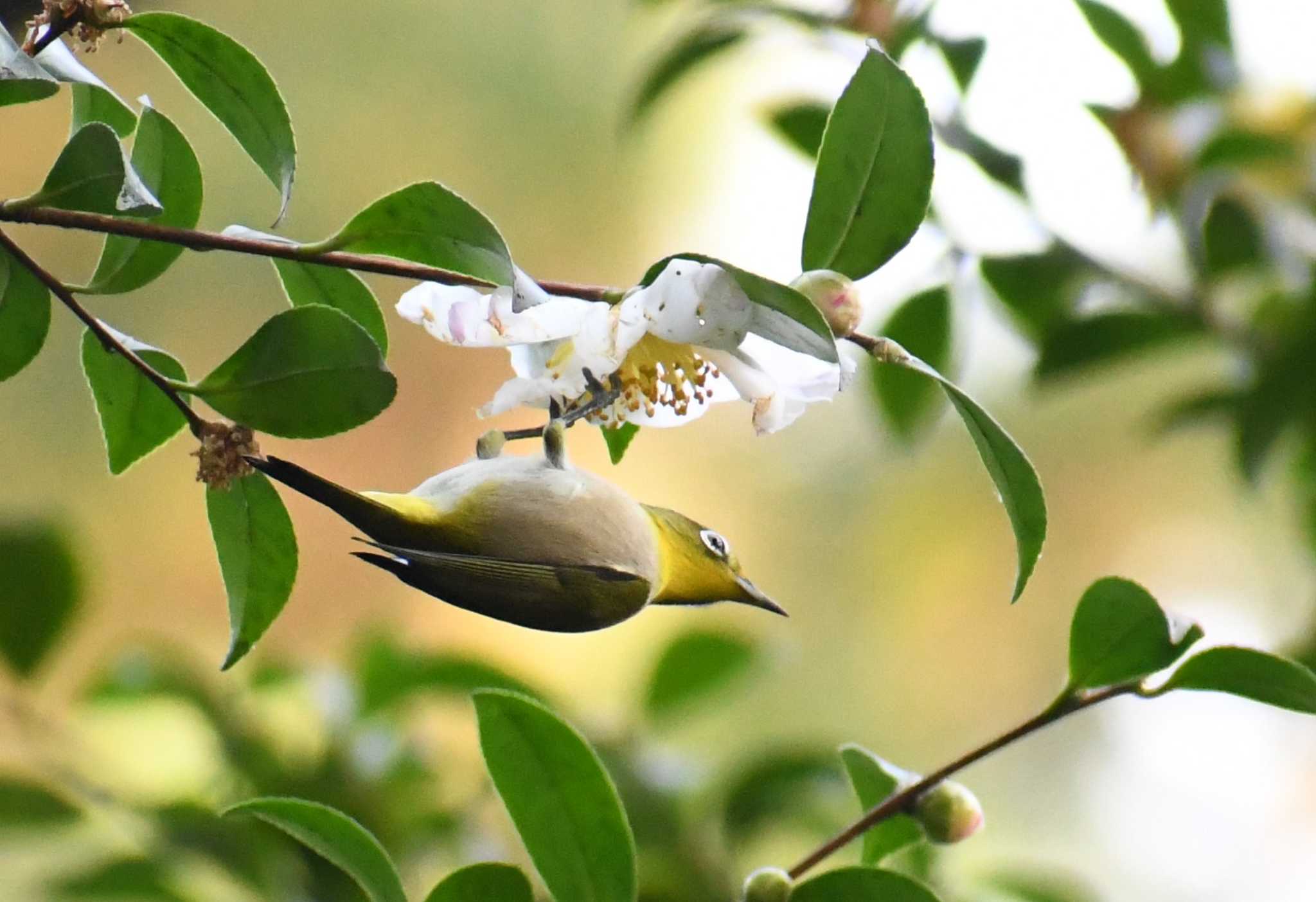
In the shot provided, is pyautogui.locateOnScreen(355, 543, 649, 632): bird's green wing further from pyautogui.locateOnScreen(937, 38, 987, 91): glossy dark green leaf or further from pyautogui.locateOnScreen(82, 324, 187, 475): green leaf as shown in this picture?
pyautogui.locateOnScreen(937, 38, 987, 91): glossy dark green leaf

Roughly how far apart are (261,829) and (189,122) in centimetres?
174

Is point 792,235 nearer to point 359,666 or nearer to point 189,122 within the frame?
point 359,666

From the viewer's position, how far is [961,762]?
440mm

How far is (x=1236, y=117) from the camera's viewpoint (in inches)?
47.4

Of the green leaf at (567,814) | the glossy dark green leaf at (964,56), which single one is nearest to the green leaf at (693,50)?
the glossy dark green leaf at (964,56)

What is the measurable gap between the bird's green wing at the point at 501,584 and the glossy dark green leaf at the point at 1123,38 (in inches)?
30.3

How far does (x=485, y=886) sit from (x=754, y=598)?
148 millimetres

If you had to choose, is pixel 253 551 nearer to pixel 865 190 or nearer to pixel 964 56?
pixel 865 190

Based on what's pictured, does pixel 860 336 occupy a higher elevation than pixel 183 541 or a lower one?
lower

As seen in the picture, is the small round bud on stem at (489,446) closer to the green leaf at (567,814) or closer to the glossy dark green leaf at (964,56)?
the green leaf at (567,814)

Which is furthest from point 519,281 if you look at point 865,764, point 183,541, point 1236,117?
point 183,541

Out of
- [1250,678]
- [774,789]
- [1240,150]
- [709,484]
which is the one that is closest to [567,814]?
[1250,678]

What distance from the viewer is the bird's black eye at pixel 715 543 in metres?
0.48

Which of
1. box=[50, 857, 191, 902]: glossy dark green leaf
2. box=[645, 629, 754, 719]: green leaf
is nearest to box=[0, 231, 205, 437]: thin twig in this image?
box=[50, 857, 191, 902]: glossy dark green leaf
